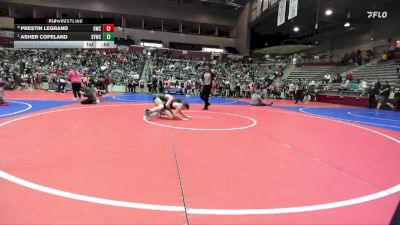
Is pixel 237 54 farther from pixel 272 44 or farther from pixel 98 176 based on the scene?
pixel 98 176

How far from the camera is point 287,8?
56.7 ft

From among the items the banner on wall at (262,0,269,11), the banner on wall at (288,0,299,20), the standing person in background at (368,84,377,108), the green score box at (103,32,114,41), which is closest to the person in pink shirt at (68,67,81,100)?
the green score box at (103,32,114,41)

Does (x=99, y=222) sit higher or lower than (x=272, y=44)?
lower

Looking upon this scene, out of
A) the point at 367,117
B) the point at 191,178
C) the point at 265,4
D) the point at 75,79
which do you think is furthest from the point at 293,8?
the point at 191,178

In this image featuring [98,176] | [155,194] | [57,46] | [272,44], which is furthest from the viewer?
[272,44]

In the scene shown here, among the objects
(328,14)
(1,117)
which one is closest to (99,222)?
(1,117)

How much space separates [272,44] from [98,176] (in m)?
37.9

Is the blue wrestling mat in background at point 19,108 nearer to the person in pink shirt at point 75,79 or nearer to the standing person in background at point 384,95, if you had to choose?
the person in pink shirt at point 75,79

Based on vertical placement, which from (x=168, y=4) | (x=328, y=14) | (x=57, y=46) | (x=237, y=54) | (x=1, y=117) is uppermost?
(x=168, y=4)

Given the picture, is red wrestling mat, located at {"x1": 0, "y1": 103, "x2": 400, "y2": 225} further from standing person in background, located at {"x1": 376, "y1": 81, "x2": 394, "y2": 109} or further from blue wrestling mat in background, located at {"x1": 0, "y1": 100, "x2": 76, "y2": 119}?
standing person in background, located at {"x1": 376, "y1": 81, "x2": 394, "y2": 109}
